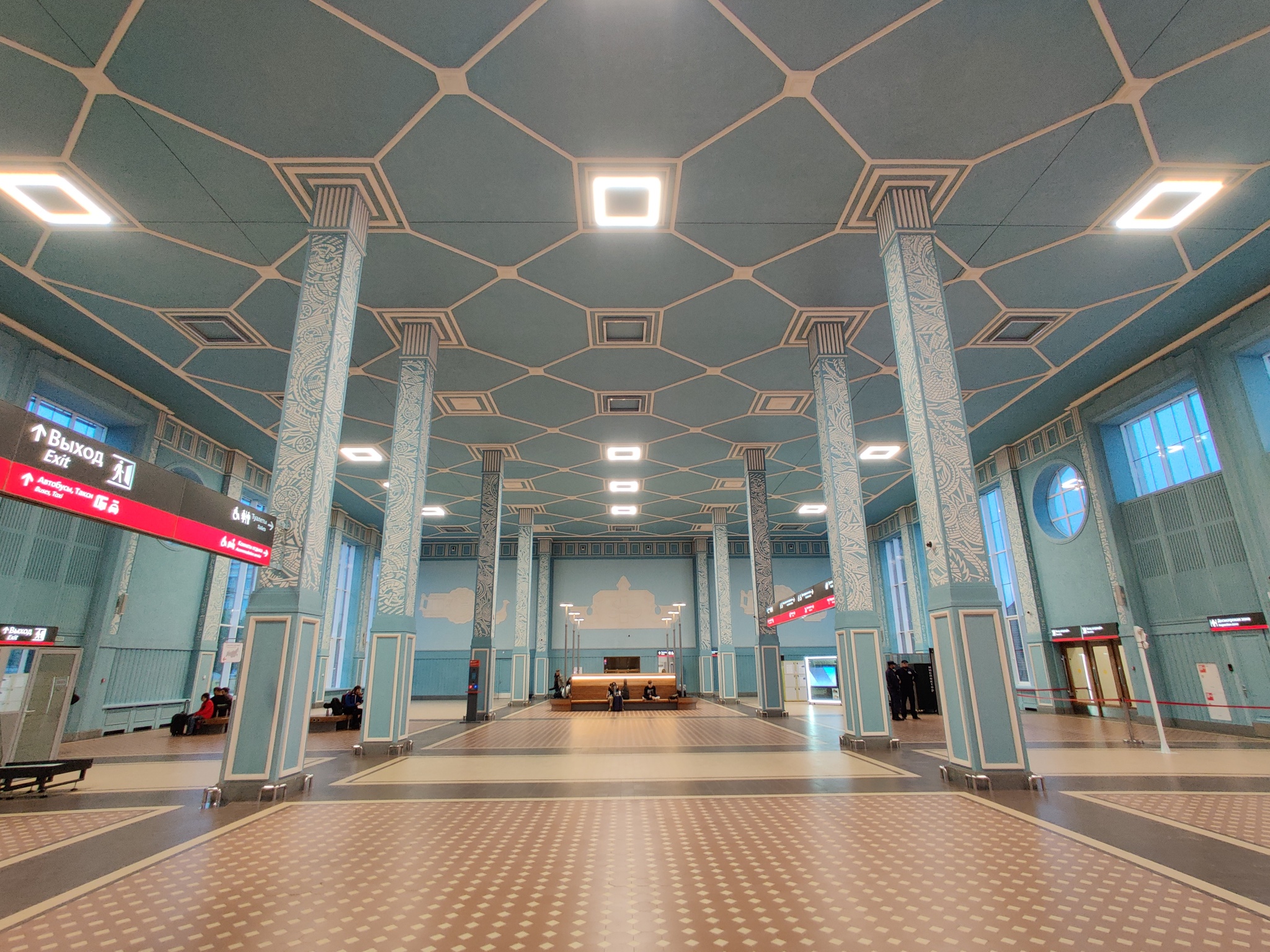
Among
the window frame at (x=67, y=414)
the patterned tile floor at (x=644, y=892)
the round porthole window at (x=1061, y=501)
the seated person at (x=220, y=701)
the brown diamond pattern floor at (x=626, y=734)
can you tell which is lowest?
the brown diamond pattern floor at (x=626, y=734)

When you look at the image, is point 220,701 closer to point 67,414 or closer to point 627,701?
point 67,414

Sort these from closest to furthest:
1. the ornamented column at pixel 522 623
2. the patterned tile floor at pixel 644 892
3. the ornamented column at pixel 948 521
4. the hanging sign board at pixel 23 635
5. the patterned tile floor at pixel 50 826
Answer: the patterned tile floor at pixel 644 892 < the patterned tile floor at pixel 50 826 < the ornamented column at pixel 948 521 < the hanging sign board at pixel 23 635 < the ornamented column at pixel 522 623

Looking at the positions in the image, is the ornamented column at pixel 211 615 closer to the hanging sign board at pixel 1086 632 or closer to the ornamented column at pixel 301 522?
the ornamented column at pixel 301 522

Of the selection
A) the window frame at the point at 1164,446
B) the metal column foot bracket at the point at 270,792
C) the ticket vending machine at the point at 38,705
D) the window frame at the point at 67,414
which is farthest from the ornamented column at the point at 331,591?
the window frame at the point at 1164,446

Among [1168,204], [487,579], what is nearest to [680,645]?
[487,579]

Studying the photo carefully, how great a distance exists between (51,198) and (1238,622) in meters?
19.9

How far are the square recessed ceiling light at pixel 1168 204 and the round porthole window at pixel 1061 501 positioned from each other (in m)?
8.34

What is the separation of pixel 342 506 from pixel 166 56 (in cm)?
1854

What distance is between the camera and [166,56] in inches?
231

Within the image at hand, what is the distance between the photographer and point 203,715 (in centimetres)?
1314

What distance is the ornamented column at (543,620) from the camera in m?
24.8

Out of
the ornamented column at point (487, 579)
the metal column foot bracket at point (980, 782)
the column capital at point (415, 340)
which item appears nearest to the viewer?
the metal column foot bracket at point (980, 782)

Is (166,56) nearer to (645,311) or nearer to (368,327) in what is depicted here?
(368,327)

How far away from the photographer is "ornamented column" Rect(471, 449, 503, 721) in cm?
1476
